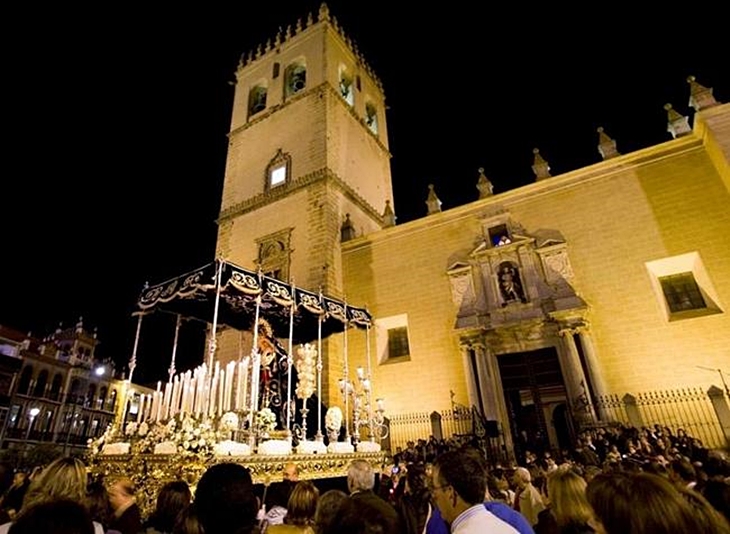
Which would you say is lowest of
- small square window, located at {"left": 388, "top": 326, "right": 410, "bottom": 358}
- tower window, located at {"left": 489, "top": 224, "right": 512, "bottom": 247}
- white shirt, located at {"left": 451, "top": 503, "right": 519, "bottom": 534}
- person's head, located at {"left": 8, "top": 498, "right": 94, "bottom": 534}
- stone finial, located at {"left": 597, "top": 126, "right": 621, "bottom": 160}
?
white shirt, located at {"left": 451, "top": 503, "right": 519, "bottom": 534}

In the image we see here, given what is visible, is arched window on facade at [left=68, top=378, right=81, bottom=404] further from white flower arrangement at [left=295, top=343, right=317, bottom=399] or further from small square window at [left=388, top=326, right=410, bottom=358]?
white flower arrangement at [left=295, top=343, right=317, bottom=399]

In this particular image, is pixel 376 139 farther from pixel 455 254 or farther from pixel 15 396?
pixel 15 396

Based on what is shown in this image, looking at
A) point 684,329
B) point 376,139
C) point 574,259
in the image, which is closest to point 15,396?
point 376,139

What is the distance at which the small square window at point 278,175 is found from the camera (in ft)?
63.6

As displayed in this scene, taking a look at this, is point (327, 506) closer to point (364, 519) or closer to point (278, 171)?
point (364, 519)

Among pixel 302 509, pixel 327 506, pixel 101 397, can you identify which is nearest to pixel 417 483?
pixel 302 509

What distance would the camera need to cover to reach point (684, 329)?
1115cm

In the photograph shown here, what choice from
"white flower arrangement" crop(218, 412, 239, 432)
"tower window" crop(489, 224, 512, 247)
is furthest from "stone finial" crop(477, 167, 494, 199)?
"white flower arrangement" crop(218, 412, 239, 432)

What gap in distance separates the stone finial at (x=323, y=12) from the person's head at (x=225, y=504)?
83.8 ft

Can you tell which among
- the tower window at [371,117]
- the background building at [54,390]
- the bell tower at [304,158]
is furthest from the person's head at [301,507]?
the background building at [54,390]

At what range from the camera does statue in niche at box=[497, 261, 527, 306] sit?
1333 cm

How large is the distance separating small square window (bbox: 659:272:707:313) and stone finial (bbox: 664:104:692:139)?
512 centimetres

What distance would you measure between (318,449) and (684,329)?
10.6 m

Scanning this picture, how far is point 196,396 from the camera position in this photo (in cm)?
768
